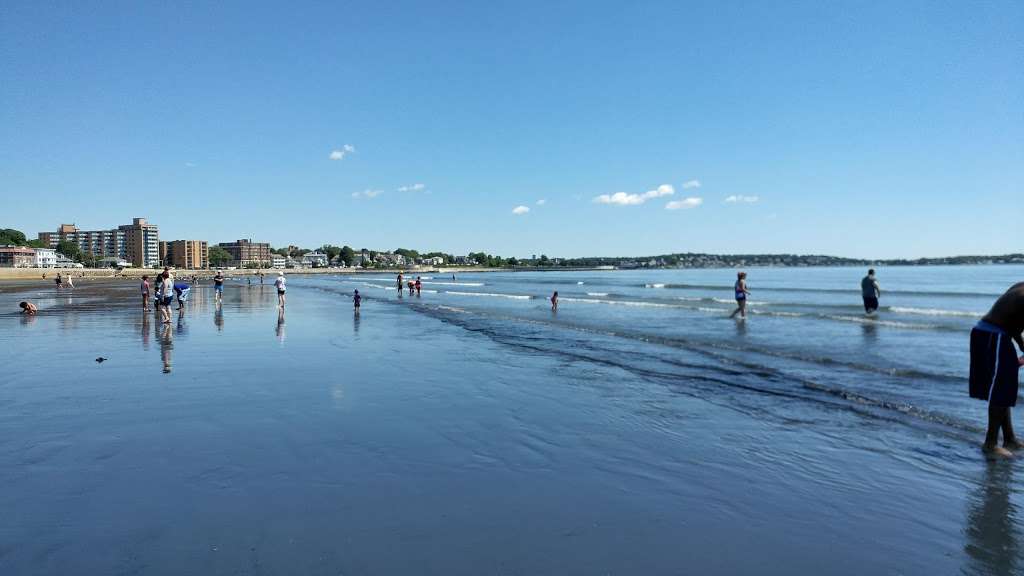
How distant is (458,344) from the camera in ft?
47.6

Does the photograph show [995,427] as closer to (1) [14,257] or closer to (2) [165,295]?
(2) [165,295]

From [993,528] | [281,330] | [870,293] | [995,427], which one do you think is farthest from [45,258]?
[993,528]

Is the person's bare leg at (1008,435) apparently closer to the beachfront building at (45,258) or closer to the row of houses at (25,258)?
the row of houses at (25,258)

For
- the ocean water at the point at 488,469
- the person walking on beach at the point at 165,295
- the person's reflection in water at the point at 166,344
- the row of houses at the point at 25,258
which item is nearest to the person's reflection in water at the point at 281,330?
the person's reflection in water at the point at 166,344

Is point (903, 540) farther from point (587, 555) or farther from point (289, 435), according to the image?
point (289, 435)

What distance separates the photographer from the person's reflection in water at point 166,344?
10.3 m

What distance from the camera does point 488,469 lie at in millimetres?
4957

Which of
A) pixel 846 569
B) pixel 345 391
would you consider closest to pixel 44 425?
pixel 345 391

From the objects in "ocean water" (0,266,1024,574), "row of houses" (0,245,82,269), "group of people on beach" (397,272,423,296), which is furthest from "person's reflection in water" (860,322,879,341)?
"row of houses" (0,245,82,269)

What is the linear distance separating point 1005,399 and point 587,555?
15.7 feet

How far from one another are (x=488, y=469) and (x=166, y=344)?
1118 centimetres

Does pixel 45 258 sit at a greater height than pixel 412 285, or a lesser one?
greater

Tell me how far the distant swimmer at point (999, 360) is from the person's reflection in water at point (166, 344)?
11080mm

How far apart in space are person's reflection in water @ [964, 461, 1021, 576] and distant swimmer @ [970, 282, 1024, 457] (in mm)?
674
